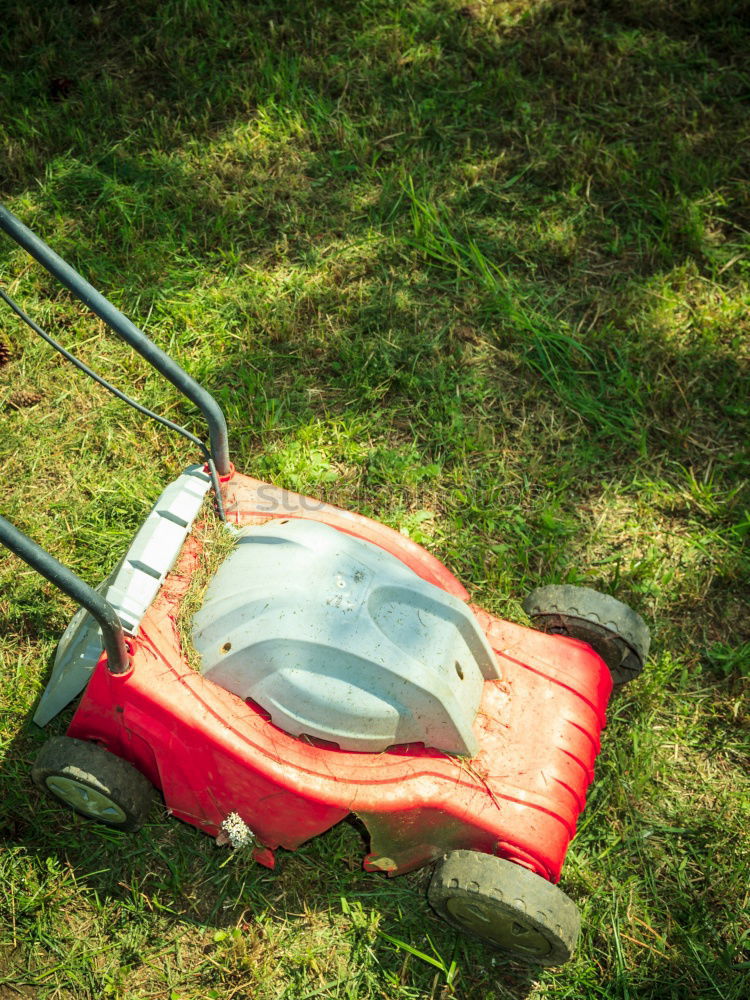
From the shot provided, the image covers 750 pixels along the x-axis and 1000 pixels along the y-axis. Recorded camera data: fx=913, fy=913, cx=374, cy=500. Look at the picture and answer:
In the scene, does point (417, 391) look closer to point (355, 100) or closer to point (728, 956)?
point (355, 100)

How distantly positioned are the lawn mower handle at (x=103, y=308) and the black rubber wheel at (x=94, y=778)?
81cm

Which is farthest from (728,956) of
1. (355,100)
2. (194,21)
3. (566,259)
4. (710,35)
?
(194,21)

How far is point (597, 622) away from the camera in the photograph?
2.40 m

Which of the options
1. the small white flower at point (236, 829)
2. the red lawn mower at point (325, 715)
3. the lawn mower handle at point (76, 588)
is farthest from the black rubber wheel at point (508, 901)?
the lawn mower handle at point (76, 588)

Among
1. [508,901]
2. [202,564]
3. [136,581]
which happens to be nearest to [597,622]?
[508,901]

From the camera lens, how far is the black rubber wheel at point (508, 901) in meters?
1.95

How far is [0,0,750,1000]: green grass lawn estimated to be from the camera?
7.57 feet

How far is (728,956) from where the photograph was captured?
2266 millimetres

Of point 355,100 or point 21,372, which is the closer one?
point 21,372

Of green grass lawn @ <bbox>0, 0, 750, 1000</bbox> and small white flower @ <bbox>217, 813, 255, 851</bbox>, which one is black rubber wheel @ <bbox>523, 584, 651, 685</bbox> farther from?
small white flower @ <bbox>217, 813, 255, 851</bbox>

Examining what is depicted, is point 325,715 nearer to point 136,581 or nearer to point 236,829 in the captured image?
point 236,829

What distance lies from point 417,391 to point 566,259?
867mm

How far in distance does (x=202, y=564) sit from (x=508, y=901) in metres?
1.01

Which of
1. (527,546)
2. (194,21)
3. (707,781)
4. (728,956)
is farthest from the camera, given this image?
(194,21)
